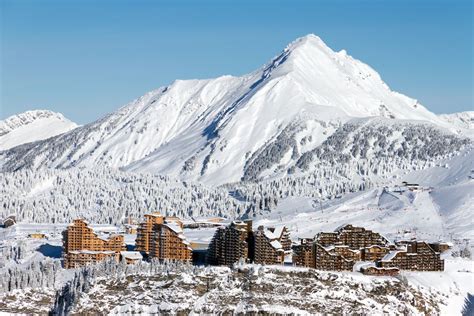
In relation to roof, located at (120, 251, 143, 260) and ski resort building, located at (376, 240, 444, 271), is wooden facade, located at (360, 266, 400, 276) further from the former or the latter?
roof, located at (120, 251, 143, 260)

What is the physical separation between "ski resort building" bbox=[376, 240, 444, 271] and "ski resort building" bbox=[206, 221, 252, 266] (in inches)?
947

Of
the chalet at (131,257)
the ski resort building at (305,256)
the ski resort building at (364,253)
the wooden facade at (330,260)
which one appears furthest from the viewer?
the chalet at (131,257)

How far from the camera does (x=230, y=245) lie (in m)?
183

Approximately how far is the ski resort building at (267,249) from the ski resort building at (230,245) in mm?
2510

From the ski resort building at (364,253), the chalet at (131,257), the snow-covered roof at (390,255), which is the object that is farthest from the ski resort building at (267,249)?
the chalet at (131,257)

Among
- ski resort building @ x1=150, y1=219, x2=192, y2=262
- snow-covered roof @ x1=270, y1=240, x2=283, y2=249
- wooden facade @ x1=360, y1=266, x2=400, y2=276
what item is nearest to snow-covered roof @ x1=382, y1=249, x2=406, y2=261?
wooden facade @ x1=360, y1=266, x2=400, y2=276

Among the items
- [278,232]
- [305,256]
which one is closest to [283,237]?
[278,232]

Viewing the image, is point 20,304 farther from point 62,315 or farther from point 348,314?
point 348,314

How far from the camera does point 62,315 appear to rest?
162375 mm

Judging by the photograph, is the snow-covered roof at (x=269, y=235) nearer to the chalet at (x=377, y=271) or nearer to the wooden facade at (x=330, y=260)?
the wooden facade at (x=330, y=260)

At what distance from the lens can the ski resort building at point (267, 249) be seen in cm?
17738

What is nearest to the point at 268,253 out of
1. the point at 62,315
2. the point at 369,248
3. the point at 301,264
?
the point at 301,264

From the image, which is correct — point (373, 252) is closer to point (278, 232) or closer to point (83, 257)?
point (278, 232)

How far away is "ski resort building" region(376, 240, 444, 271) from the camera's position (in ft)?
582
